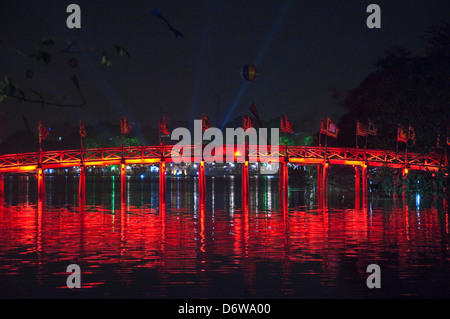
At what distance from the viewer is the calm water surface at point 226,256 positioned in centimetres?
1675

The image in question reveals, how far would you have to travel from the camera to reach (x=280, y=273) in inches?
752

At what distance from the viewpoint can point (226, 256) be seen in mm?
22734

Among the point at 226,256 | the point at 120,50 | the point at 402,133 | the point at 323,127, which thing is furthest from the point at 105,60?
the point at 323,127

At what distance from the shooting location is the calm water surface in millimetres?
16750

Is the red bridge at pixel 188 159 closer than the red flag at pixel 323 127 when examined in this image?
Yes

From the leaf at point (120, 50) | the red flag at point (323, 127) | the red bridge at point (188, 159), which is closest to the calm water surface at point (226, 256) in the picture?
the leaf at point (120, 50)

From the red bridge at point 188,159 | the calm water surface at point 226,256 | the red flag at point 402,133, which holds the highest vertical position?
the red flag at point 402,133

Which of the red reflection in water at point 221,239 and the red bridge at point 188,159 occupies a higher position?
the red bridge at point 188,159

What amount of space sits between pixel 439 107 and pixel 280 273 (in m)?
17.1

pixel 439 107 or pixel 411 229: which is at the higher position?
pixel 439 107

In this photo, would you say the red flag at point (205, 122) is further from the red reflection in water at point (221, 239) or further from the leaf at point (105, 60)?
the leaf at point (105, 60)

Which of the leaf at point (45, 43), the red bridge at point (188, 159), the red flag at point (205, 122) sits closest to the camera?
the leaf at point (45, 43)

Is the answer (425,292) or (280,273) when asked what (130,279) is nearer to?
(280,273)
